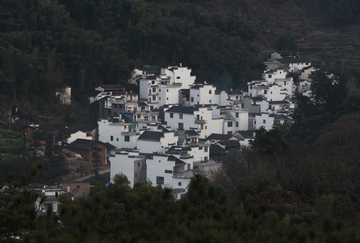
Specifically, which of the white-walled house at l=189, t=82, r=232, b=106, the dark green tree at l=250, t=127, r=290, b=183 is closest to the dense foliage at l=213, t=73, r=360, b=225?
the dark green tree at l=250, t=127, r=290, b=183

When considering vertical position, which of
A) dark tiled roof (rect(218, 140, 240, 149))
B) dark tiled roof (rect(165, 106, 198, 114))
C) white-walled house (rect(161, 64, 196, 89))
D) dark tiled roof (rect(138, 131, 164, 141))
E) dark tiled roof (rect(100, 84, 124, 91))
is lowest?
dark tiled roof (rect(218, 140, 240, 149))

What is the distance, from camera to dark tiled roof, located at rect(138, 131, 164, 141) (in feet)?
47.7

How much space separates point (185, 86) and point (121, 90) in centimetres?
283

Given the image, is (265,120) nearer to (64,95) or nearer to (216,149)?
(216,149)

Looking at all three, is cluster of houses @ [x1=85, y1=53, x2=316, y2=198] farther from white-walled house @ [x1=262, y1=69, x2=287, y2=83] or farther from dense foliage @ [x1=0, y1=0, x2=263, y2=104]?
dense foliage @ [x1=0, y1=0, x2=263, y2=104]

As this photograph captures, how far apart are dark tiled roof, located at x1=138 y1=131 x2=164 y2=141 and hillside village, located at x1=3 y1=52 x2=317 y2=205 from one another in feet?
0.09

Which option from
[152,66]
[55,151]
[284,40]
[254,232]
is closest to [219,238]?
[254,232]

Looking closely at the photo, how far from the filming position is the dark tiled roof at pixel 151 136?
1453 cm

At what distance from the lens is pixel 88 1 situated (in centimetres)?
2311

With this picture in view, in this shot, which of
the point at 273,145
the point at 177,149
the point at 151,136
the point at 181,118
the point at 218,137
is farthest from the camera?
the point at 181,118

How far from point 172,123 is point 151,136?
8.37 ft

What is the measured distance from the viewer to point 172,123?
17.1 m

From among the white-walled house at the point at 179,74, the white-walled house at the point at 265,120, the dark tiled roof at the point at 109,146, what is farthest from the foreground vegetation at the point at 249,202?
the white-walled house at the point at 179,74

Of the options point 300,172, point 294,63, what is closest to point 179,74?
point 294,63
